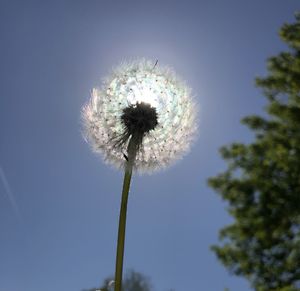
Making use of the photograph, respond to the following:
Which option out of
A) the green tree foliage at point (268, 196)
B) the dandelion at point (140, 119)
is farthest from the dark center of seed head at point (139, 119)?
the green tree foliage at point (268, 196)

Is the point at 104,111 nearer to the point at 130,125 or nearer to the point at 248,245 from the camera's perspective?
the point at 130,125

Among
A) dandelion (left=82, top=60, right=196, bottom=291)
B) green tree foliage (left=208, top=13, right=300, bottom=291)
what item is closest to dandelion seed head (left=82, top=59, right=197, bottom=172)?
dandelion (left=82, top=60, right=196, bottom=291)

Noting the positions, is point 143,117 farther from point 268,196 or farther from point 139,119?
point 268,196

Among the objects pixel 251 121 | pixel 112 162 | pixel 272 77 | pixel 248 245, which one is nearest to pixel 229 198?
pixel 248 245

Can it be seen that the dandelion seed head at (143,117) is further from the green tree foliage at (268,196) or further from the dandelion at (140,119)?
the green tree foliage at (268,196)

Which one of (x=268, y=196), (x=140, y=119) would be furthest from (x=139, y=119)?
(x=268, y=196)

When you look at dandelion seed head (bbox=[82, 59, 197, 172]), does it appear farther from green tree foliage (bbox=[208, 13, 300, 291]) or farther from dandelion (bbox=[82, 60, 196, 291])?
green tree foliage (bbox=[208, 13, 300, 291])
